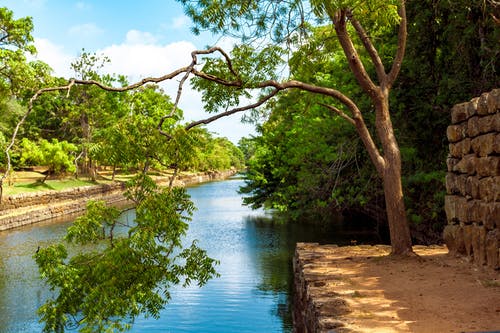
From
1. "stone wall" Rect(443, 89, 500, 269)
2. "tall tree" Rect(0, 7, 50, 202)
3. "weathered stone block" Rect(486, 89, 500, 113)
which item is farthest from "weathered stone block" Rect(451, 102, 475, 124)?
"tall tree" Rect(0, 7, 50, 202)

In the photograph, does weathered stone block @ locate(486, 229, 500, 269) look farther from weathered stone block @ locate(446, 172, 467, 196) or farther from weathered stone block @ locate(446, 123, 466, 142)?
weathered stone block @ locate(446, 123, 466, 142)

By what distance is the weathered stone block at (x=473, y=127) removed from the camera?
858cm

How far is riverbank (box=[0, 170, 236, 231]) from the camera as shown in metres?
25.7

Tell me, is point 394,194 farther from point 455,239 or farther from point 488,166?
point 488,166

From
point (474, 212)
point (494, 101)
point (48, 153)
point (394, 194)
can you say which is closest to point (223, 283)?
point (394, 194)

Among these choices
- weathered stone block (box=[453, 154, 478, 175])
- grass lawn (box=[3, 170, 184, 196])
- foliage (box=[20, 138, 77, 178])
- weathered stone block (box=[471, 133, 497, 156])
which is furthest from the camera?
foliage (box=[20, 138, 77, 178])

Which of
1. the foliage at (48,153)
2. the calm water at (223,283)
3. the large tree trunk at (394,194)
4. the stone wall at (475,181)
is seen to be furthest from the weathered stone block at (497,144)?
the foliage at (48,153)

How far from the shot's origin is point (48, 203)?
30859 millimetres

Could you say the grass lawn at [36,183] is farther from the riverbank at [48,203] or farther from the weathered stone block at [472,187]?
the weathered stone block at [472,187]

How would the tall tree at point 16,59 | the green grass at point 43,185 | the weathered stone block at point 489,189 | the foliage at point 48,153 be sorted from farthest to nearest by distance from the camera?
1. the foliage at point 48,153
2. the green grass at point 43,185
3. the tall tree at point 16,59
4. the weathered stone block at point 489,189

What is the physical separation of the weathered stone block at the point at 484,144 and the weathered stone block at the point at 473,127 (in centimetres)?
9

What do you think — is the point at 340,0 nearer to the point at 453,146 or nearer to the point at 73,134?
the point at 453,146

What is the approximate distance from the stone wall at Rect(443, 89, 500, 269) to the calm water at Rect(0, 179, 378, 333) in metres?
4.08

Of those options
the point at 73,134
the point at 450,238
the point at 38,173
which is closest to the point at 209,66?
the point at 450,238
